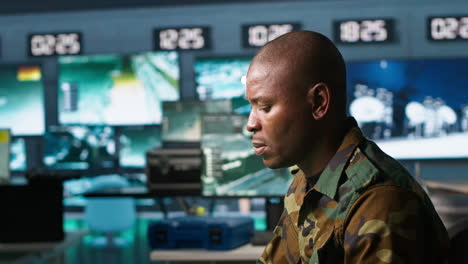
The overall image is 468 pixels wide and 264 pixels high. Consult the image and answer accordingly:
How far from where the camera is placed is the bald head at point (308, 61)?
2.93 ft

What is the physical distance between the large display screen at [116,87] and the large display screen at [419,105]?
1889 mm

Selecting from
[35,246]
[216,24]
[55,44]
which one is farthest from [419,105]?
[35,246]

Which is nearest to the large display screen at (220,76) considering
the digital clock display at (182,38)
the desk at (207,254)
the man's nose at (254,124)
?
the digital clock display at (182,38)

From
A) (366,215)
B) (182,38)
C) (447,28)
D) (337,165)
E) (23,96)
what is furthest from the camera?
(23,96)

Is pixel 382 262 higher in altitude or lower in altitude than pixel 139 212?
higher

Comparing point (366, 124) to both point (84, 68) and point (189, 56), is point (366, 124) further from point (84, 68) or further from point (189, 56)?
point (84, 68)

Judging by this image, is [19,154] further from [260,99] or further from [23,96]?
[260,99]

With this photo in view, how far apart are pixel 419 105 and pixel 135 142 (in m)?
2.86

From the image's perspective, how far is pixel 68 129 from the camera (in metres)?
6.54

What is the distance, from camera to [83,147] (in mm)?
6516

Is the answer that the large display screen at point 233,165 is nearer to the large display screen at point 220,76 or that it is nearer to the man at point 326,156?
the man at point 326,156

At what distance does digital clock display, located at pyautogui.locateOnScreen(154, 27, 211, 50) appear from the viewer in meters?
6.46

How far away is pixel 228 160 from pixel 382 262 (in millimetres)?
2132

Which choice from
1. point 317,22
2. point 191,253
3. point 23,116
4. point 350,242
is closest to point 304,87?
point 350,242
